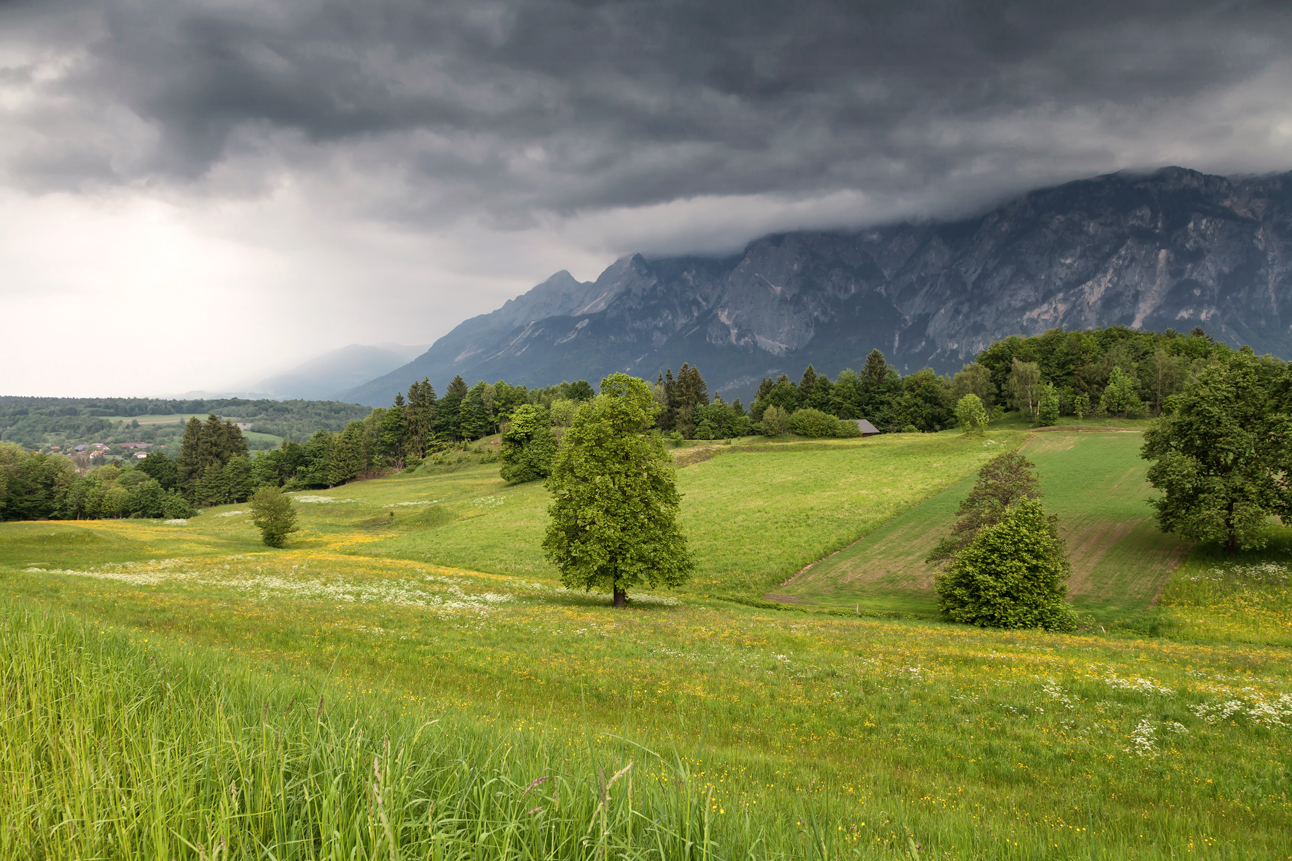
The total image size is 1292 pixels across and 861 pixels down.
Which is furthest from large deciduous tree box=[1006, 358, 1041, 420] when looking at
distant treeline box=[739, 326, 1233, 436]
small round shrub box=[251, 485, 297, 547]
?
small round shrub box=[251, 485, 297, 547]

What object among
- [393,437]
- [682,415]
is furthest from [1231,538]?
[393,437]

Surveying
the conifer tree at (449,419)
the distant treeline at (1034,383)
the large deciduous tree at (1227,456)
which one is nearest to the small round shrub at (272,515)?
the large deciduous tree at (1227,456)

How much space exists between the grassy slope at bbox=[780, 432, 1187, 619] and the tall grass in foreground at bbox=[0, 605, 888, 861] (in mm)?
32434

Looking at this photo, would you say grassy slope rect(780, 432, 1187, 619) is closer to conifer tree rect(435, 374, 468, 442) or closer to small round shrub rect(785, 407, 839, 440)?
small round shrub rect(785, 407, 839, 440)

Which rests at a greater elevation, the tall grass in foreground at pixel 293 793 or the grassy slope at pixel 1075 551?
the tall grass in foreground at pixel 293 793

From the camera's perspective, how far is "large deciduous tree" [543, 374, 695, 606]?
85.1 feet

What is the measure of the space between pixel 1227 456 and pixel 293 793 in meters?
45.3

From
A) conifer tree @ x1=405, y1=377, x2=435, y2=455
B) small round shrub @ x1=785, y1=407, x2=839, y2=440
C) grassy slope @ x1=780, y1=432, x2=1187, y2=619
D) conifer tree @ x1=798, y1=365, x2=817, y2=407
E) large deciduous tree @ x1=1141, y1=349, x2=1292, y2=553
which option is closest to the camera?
large deciduous tree @ x1=1141, y1=349, x2=1292, y2=553

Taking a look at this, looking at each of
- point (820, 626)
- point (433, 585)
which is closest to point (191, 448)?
point (433, 585)

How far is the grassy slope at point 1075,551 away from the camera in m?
32.2

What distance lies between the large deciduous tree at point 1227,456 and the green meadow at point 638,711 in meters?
2.72

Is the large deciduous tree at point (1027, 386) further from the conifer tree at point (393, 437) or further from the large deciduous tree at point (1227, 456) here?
the conifer tree at point (393, 437)

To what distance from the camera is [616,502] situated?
26203mm

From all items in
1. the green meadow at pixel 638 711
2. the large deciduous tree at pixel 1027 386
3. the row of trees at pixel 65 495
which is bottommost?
the row of trees at pixel 65 495
